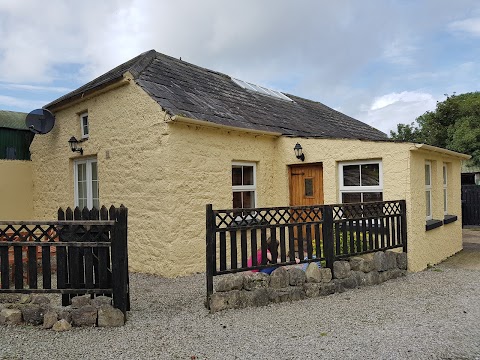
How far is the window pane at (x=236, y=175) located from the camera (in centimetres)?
877

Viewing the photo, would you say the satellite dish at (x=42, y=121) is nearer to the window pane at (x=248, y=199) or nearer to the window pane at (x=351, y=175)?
the window pane at (x=248, y=199)

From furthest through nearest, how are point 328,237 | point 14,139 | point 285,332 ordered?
1. point 14,139
2. point 328,237
3. point 285,332

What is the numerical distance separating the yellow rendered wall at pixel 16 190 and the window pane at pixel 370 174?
9.86 metres

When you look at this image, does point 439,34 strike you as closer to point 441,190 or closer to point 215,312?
point 441,190

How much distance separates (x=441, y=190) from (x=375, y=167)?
2.72 metres

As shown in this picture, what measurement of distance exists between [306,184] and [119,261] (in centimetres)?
561

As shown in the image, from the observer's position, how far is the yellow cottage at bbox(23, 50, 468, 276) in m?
7.36

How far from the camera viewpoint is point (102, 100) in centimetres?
879

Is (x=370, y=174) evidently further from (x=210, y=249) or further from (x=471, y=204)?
(x=471, y=204)

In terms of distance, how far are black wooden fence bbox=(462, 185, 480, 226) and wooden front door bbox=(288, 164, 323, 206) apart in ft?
35.6

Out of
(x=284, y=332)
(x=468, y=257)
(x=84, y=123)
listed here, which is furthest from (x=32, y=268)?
(x=468, y=257)

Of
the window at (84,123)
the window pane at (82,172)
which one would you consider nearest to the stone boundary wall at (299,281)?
the window pane at (82,172)

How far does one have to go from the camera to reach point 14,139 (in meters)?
12.5

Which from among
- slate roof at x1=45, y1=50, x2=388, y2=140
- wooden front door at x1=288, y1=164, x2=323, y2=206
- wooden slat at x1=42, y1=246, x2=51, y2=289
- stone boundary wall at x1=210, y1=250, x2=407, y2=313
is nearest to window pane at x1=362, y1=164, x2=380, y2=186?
slate roof at x1=45, y1=50, x2=388, y2=140
